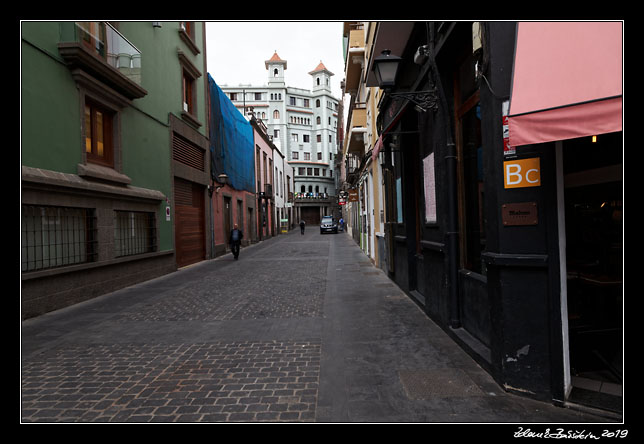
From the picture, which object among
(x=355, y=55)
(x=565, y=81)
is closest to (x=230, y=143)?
(x=355, y=55)

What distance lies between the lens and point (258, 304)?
25.9ft

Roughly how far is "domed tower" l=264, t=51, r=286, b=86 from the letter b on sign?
74.7 m

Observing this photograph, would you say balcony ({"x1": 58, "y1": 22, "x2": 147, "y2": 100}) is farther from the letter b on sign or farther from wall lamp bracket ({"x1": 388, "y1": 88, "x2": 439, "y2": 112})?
the letter b on sign

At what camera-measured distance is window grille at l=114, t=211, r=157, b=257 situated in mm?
10570

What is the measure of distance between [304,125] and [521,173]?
7537 centimetres

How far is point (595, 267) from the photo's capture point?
495 cm

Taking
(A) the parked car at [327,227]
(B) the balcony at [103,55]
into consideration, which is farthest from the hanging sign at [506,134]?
(A) the parked car at [327,227]

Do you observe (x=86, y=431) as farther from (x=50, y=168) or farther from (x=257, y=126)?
(x=257, y=126)

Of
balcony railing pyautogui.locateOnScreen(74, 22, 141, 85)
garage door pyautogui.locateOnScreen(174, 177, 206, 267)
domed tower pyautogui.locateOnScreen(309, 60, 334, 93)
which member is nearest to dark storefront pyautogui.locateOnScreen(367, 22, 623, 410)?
balcony railing pyautogui.locateOnScreen(74, 22, 141, 85)

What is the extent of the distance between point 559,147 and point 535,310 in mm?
1428

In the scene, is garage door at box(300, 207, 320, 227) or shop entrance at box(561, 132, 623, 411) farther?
garage door at box(300, 207, 320, 227)

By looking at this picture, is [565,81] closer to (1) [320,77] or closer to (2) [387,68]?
(2) [387,68]

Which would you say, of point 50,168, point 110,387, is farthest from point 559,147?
point 50,168

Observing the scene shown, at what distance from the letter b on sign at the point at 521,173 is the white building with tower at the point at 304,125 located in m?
65.0
